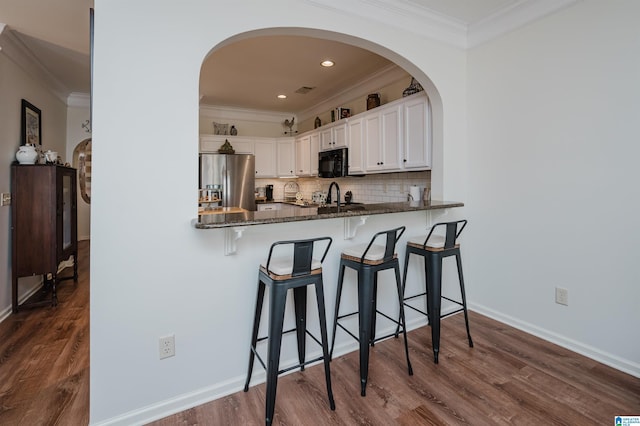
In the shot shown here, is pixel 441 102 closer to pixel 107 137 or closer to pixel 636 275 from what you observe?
pixel 636 275

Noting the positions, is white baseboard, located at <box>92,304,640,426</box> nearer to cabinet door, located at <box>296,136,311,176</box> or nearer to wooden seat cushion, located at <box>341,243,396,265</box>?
wooden seat cushion, located at <box>341,243,396,265</box>

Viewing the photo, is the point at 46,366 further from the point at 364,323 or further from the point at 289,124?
the point at 289,124

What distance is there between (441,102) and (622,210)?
155cm

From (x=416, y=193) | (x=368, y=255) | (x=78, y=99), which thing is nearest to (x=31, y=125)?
(x=78, y=99)

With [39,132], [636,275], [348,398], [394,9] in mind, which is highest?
[394,9]

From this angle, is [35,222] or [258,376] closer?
[258,376]

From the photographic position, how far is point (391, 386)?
6.54 feet

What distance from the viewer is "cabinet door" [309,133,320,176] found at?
5191 millimetres

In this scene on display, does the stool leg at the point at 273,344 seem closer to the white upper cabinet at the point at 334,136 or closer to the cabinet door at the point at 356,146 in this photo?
the cabinet door at the point at 356,146

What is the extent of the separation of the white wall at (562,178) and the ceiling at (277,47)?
11.4 inches

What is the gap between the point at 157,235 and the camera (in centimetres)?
172

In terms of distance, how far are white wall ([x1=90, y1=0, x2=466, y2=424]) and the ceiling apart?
108 cm

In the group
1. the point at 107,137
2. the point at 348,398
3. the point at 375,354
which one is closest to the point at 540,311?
the point at 375,354

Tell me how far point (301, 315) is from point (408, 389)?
0.80m
